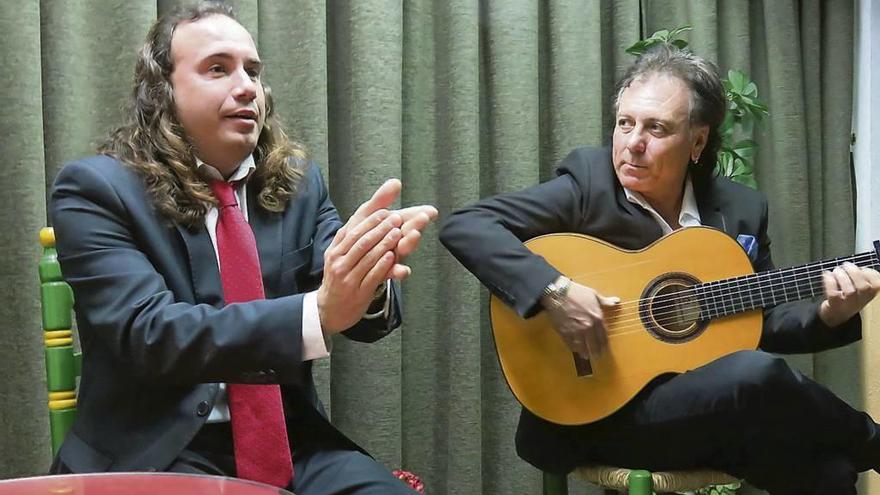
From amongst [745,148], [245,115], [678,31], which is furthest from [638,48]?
[245,115]

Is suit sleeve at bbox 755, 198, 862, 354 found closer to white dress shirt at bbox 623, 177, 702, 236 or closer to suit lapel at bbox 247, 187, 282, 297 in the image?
white dress shirt at bbox 623, 177, 702, 236

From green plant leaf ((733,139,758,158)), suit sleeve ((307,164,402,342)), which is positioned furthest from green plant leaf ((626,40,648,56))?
suit sleeve ((307,164,402,342))

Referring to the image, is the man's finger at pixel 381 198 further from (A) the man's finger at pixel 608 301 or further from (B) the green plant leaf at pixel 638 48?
(B) the green plant leaf at pixel 638 48

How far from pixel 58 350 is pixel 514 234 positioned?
3.02ft

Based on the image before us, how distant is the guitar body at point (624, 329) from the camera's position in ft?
6.42

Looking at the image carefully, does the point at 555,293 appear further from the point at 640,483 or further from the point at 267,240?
the point at 267,240

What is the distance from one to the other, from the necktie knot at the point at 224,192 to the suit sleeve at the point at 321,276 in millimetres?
180

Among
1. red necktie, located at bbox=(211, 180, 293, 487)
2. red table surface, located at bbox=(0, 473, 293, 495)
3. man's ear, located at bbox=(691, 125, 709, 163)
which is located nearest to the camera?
red table surface, located at bbox=(0, 473, 293, 495)

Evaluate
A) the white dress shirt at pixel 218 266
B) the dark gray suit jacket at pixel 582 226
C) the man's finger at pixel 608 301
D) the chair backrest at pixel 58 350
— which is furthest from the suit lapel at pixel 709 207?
the chair backrest at pixel 58 350

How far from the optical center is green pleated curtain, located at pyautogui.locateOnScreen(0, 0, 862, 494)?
2.09 m

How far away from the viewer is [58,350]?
5.75 feet

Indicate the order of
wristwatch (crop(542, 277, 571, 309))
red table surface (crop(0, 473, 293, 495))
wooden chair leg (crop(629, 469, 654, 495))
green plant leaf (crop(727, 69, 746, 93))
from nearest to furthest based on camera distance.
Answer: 1. red table surface (crop(0, 473, 293, 495))
2. wooden chair leg (crop(629, 469, 654, 495))
3. wristwatch (crop(542, 277, 571, 309))
4. green plant leaf (crop(727, 69, 746, 93))

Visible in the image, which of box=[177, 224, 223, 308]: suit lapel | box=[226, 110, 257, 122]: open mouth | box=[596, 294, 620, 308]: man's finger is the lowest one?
box=[596, 294, 620, 308]: man's finger

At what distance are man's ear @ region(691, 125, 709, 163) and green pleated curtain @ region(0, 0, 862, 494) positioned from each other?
2.13ft
